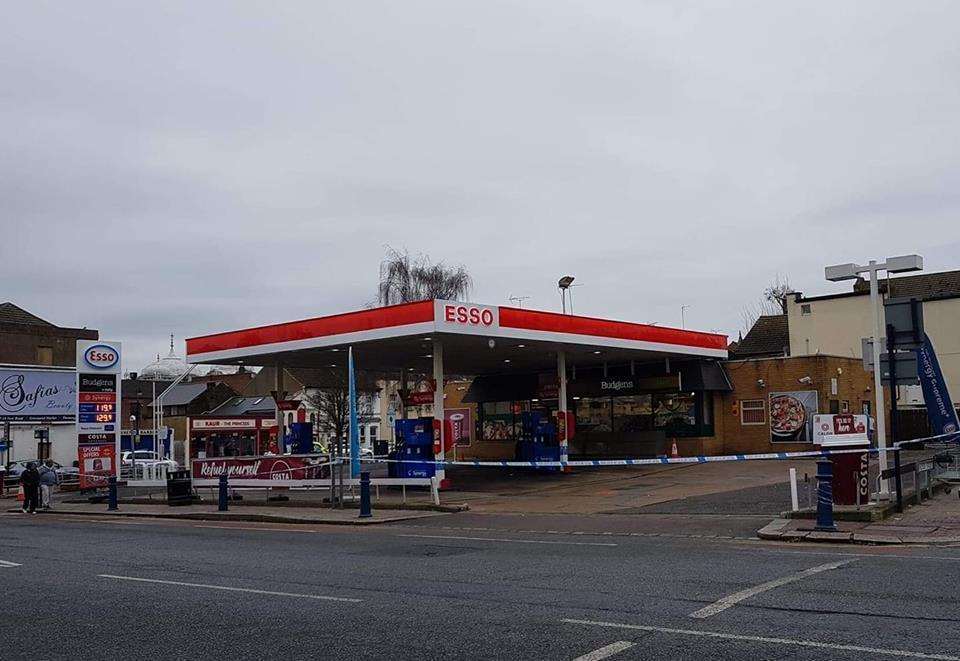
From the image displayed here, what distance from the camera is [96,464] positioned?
33469 mm

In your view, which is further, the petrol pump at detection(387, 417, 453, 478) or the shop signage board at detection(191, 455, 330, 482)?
the petrol pump at detection(387, 417, 453, 478)

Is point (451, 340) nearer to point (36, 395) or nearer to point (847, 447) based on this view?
point (847, 447)

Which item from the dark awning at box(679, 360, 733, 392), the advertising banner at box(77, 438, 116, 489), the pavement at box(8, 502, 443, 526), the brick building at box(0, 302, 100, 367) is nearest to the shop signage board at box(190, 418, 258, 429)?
the advertising banner at box(77, 438, 116, 489)

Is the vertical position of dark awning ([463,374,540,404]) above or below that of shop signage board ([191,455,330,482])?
above

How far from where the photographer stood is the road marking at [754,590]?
8.52 m

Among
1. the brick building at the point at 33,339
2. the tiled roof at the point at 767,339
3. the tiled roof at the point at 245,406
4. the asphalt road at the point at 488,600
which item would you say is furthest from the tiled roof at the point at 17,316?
the asphalt road at the point at 488,600

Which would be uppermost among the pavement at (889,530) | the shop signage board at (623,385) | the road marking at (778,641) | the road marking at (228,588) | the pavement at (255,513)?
the shop signage board at (623,385)

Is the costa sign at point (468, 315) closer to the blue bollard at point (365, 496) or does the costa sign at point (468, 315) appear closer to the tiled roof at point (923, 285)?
the blue bollard at point (365, 496)

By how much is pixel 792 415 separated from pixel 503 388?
13.3 metres

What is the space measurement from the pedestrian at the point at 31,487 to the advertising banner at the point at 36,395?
56.7 feet

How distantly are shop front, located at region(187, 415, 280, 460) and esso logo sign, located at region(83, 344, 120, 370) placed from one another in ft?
15.9

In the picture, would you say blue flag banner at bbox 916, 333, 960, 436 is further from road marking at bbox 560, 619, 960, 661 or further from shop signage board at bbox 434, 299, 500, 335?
road marking at bbox 560, 619, 960, 661

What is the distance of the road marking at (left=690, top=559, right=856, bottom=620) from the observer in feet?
28.0

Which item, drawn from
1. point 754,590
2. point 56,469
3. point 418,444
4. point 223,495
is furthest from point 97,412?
point 754,590
